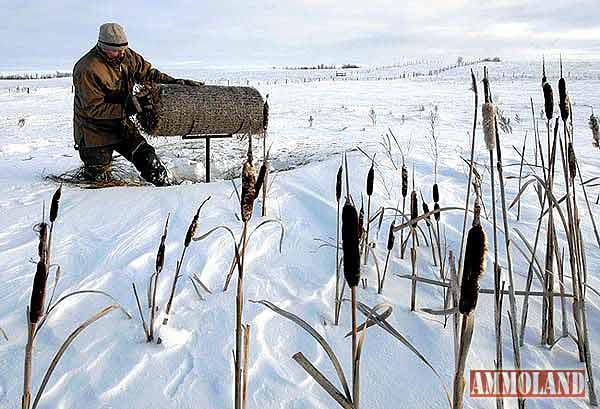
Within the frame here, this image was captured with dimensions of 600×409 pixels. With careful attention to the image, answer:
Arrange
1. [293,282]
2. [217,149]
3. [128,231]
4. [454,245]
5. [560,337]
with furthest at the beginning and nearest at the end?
[217,149]
[128,231]
[454,245]
[293,282]
[560,337]

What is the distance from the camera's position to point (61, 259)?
2.79 meters

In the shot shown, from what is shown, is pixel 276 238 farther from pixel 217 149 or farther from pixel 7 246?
pixel 217 149

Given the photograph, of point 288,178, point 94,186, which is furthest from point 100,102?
point 288,178

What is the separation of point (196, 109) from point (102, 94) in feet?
2.82

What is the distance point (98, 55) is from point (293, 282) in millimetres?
3403

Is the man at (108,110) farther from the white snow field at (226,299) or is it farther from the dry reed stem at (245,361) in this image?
the dry reed stem at (245,361)

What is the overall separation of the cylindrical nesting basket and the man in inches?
6.5

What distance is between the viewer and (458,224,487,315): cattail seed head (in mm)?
749

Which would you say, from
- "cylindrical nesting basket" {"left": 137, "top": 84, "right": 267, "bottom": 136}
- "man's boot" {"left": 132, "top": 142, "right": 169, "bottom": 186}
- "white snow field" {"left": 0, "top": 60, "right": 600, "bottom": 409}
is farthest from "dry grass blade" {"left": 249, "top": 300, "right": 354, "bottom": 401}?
"man's boot" {"left": 132, "top": 142, "right": 169, "bottom": 186}

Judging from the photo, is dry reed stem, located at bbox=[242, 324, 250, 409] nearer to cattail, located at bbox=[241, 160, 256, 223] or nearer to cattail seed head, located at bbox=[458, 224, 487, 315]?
cattail, located at bbox=[241, 160, 256, 223]

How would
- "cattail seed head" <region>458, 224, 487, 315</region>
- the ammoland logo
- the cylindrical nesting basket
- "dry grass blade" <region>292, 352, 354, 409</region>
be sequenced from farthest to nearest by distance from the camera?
the cylindrical nesting basket, the ammoland logo, "dry grass blade" <region>292, 352, 354, 409</region>, "cattail seed head" <region>458, 224, 487, 315</region>

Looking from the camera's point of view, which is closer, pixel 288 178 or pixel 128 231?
pixel 128 231

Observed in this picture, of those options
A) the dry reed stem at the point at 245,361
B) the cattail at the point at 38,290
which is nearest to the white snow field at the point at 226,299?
the dry reed stem at the point at 245,361

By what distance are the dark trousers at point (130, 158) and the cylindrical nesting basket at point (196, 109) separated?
17 cm
